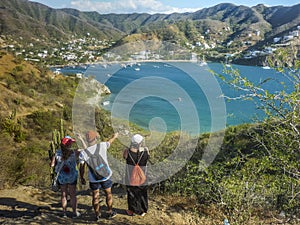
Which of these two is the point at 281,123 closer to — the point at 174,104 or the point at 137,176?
the point at 137,176

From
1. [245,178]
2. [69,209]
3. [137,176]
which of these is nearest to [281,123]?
[245,178]

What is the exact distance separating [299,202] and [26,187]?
511 cm

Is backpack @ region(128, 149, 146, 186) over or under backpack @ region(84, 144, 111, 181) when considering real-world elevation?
under

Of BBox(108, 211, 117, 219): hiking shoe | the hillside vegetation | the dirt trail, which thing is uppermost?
the hillside vegetation

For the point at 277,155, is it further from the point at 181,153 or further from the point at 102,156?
the point at 181,153

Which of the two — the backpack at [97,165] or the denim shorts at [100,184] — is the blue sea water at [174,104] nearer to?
the denim shorts at [100,184]

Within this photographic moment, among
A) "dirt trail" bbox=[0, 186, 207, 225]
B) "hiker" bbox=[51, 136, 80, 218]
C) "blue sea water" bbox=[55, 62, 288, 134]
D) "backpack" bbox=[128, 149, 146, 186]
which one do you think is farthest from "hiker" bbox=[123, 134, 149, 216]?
"blue sea water" bbox=[55, 62, 288, 134]

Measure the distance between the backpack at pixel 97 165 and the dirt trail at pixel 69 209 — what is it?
0.88 metres

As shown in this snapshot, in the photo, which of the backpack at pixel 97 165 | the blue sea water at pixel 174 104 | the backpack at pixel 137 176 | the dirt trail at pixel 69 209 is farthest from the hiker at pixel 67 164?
the blue sea water at pixel 174 104

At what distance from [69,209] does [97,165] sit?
1430mm

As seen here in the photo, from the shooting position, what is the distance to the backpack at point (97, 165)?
382 cm

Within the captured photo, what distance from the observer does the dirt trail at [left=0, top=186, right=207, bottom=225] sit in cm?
426

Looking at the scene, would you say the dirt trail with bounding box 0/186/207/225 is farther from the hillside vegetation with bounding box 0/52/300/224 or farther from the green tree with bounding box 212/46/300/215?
the green tree with bounding box 212/46/300/215

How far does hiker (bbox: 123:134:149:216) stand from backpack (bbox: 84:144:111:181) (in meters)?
0.41
